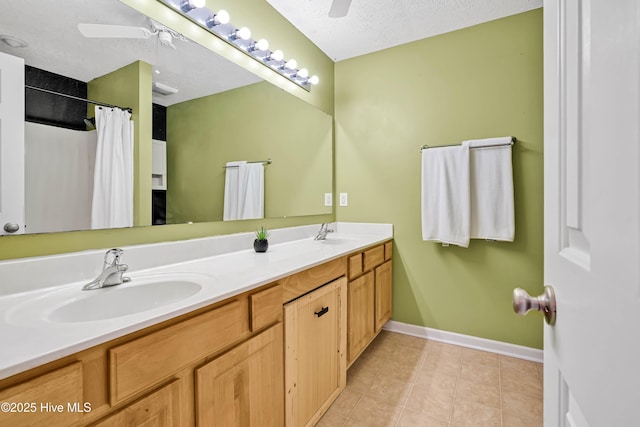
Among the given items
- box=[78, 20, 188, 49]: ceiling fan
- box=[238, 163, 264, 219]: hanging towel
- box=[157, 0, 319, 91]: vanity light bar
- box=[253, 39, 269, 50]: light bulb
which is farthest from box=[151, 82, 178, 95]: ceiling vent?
box=[253, 39, 269, 50]: light bulb

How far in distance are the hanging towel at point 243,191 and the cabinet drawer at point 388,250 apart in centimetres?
101

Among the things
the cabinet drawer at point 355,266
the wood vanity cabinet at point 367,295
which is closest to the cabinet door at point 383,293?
the wood vanity cabinet at point 367,295

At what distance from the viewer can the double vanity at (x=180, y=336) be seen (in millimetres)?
579

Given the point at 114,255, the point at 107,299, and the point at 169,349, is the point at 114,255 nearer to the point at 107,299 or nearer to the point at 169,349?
the point at 107,299

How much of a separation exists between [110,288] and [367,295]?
4.75ft

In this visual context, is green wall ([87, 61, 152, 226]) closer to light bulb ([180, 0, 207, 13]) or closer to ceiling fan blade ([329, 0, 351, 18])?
light bulb ([180, 0, 207, 13])

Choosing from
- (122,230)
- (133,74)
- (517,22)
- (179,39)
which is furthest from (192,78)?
(517,22)

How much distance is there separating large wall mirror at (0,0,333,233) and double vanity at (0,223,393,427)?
22cm

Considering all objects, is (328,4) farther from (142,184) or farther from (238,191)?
(142,184)

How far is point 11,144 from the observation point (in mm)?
931

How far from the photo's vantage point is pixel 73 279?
102cm

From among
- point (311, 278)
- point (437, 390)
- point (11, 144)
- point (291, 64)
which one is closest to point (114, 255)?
point (11, 144)

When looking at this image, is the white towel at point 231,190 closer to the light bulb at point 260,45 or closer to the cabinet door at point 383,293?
the light bulb at point 260,45

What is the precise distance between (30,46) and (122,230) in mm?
686
